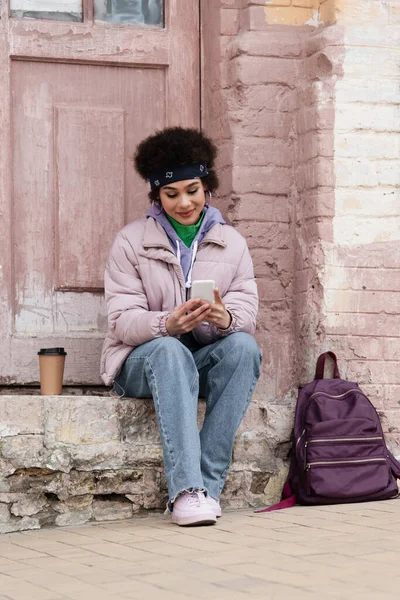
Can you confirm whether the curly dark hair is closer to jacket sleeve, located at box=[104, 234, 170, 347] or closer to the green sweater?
the green sweater

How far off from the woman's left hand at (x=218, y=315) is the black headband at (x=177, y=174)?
56 cm

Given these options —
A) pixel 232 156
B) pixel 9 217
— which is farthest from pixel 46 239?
pixel 232 156

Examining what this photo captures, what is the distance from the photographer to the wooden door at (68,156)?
5.00 m

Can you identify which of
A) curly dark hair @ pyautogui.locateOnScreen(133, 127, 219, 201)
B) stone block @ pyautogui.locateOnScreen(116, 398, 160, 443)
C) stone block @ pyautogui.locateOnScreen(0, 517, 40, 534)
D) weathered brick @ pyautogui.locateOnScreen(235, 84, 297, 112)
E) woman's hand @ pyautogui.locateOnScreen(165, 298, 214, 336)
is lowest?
stone block @ pyautogui.locateOnScreen(0, 517, 40, 534)

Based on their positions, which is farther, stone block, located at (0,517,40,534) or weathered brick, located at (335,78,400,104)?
weathered brick, located at (335,78,400,104)

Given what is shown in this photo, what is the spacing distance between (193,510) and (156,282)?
92cm

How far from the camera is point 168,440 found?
14.0ft

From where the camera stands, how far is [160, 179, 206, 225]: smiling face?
4645 millimetres

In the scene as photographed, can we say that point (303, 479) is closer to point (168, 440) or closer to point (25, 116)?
point (168, 440)

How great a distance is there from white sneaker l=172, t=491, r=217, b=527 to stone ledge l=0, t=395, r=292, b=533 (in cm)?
42

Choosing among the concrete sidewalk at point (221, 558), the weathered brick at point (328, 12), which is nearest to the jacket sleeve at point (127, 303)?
the concrete sidewalk at point (221, 558)

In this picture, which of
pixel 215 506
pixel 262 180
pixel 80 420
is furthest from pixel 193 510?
pixel 262 180

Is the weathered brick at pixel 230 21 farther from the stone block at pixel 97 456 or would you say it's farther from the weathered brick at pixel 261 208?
the stone block at pixel 97 456

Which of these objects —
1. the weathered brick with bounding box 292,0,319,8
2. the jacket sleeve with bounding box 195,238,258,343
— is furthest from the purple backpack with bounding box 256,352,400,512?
the weathered brick with bounding box 292,0,319,8
